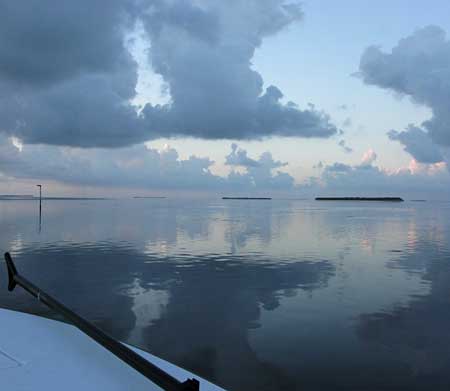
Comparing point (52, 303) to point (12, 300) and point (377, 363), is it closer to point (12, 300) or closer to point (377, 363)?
point (377, 363)

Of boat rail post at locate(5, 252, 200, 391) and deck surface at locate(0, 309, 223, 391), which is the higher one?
boat rail post at locate(5, 252, 200, 391)

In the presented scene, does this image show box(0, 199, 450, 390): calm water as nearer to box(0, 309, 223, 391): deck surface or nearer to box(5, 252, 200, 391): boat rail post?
box(0, 309, 223, 391): deck surface

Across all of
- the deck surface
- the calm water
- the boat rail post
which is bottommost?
the calm water

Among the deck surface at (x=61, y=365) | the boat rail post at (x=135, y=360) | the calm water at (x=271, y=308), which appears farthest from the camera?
the calm water at (x=271, y=308)

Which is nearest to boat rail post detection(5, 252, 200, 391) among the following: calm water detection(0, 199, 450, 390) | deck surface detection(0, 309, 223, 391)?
deck surface detection(0, 309, 223, 391)

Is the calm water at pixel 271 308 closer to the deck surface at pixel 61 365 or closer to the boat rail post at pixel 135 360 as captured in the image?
the deck surface at pixel 61 365

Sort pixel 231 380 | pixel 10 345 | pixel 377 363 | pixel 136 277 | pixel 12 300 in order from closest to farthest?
pixel 10 345 → pixel 231 380 → pixel 377 363 → pixel 12 300 → pixel 136 277

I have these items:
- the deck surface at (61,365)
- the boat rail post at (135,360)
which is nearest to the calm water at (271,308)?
the deck surface at (61,365)

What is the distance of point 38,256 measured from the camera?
3312 cm

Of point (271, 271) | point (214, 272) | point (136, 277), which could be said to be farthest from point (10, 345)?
point (271, 271)

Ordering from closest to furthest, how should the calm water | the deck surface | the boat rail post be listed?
the boat rail post → the deck surface → the calm water

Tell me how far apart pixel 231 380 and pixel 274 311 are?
22.7 ft

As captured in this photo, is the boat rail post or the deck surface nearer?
the boat rail post

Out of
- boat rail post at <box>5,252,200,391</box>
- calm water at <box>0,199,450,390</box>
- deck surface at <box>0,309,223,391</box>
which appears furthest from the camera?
calm water at <box>0,199,450,390</box>
